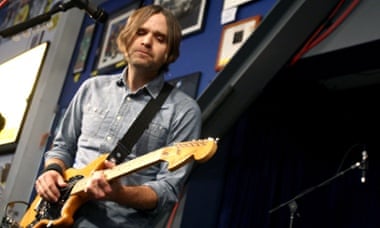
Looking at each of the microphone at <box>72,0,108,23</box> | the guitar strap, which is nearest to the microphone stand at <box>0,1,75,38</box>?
the microphone at <box>72,0,108,23</box>

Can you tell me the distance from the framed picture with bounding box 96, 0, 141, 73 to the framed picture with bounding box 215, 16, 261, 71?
1.01m

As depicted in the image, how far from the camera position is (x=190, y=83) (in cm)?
253

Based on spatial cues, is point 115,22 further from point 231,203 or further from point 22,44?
point 231,203

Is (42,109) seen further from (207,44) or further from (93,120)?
(93,120)

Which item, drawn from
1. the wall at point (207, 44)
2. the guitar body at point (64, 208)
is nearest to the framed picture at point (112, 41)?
the wall at point (207, 44)

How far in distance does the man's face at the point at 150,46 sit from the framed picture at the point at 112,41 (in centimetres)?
162

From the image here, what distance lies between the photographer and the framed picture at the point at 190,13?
273 centimetres

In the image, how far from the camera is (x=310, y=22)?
7.29ft

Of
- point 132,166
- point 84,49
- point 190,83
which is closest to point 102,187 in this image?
point 132,166

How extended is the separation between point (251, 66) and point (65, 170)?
0.96 meters

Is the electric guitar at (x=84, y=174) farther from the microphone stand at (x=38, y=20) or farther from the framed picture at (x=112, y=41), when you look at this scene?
the framed picture at (x=112, y=41)

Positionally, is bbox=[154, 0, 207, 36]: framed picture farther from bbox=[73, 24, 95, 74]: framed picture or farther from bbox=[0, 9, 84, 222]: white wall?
bbox=[0, 9, 84, 222]: white wall

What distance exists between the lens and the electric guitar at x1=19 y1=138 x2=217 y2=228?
4.14 feet

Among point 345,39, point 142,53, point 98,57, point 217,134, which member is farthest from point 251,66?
point 98,57
